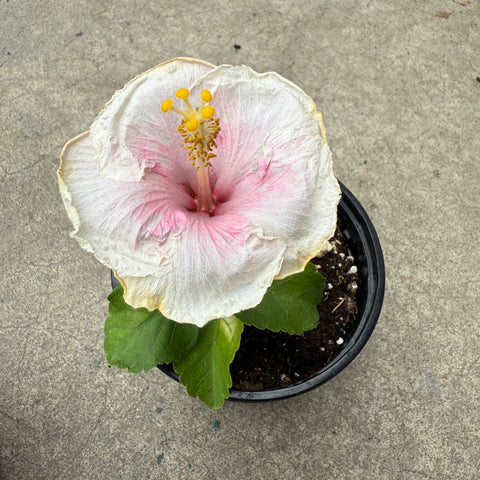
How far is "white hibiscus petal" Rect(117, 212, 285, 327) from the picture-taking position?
76cm

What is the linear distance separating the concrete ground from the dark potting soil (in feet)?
0.97

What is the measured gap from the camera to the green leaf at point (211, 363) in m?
1.04

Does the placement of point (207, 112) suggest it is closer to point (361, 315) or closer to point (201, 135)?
point (201, 135)

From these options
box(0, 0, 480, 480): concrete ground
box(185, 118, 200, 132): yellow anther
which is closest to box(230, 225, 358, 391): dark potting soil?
box(0, 0, 480, 480): concrete ground

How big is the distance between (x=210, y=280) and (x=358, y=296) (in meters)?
0.65

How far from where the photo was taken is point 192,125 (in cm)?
78

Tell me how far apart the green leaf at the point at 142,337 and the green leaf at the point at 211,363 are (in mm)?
23

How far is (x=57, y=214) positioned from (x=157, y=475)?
0.92 m

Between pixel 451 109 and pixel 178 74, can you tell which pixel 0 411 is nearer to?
pixel 178 74

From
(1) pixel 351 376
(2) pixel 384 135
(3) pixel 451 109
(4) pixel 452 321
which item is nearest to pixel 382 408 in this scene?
(1) pixel 351 376

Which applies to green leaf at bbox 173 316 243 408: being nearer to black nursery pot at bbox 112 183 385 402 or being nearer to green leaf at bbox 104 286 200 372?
green leaf at bbox 104 286 200 372

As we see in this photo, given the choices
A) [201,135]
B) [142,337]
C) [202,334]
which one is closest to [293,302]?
[202,334]

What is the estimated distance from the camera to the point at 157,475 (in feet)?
4.75

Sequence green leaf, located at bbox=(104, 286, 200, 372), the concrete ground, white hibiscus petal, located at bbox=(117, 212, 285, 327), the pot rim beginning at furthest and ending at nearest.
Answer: the concrete ground → the pot rim → green leaf, located at bbox=(104, 286, 200, 372) → white hibiscus petal, located at bbox=(117, 212, 285, 327)
